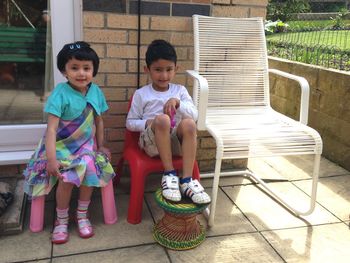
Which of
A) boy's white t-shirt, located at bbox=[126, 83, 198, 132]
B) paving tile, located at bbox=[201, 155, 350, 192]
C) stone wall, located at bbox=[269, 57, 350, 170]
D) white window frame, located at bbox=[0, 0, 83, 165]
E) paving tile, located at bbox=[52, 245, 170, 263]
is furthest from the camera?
stone wall, located at bbox=[269, 57, 350, 170]

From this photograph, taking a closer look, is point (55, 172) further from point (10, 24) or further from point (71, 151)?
point (10, 24)

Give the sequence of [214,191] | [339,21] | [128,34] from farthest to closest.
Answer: [339,21], [128,34], [214,191]

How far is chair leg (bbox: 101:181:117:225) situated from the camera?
7.16 feet

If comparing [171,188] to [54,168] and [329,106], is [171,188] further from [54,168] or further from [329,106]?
[329,106]

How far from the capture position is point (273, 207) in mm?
2529

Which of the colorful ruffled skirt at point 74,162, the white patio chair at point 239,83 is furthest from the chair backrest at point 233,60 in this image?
the colorful ruffled skirt at point 74,162

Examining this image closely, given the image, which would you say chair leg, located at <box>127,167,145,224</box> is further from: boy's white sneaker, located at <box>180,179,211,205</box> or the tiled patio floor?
boy's white sneaker, located at <box>180,179,211,205</box>

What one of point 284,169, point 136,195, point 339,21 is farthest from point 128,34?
point 339,21

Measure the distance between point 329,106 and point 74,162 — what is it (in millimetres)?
2356

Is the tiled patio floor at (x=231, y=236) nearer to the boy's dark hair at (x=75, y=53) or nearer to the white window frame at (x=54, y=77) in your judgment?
the white window frame at (x=54, y=77)

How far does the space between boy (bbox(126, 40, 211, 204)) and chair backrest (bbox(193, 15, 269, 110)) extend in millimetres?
425

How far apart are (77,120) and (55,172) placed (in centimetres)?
32

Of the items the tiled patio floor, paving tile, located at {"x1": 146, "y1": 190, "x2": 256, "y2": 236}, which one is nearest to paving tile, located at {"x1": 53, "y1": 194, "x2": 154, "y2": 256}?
the tiled patio floor

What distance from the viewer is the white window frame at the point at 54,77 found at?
242 cm
